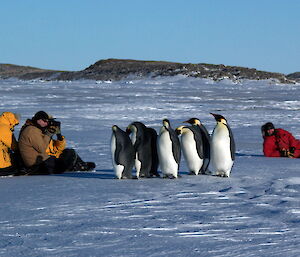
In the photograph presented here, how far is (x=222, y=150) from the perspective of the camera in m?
6.33

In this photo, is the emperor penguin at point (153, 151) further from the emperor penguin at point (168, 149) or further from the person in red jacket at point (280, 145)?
the person in red jacket at point (280, 145)

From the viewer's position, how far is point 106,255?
128 inches

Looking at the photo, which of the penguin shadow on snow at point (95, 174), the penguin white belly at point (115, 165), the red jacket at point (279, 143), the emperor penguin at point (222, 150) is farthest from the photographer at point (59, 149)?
the red jacket at point (279, 143)

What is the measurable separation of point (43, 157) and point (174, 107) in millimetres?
13702

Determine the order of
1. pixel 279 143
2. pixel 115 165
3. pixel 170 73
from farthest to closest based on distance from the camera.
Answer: pixel 170 73
pixel 279 143
pixel 115 165

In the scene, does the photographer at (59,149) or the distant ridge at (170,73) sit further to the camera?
the distant ridge at (170,73)

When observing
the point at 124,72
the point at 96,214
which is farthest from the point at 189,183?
the point at 124,72

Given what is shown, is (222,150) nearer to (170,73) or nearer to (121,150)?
(121,150)

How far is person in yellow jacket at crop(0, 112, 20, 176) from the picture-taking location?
6.30 meters

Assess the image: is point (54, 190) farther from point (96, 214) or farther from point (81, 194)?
point (96, 214)

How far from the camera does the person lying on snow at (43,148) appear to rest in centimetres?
635

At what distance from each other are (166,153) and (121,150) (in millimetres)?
472

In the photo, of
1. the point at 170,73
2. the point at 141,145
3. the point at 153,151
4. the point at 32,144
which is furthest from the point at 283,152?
the point at 170,73

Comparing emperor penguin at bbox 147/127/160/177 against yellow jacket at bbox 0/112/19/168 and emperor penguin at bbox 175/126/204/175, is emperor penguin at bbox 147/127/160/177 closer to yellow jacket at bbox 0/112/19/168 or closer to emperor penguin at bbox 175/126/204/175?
emperor penguin at bbox 175/126/204/175
